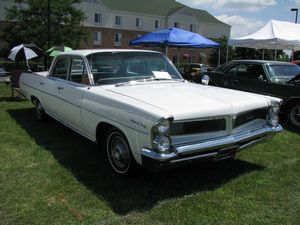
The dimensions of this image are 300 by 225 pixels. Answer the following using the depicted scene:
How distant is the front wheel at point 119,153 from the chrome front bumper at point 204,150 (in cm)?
49

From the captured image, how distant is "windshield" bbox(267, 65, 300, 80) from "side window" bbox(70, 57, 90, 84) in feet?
15.6

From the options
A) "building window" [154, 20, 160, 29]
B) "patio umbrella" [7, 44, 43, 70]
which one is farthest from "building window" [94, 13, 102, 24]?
"patio umbrella" [7, 44, 43, 70]

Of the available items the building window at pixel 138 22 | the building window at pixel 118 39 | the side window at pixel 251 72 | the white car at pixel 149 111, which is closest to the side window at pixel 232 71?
the side window at pixel 251 72

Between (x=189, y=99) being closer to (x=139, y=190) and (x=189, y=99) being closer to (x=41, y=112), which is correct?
(x=139, y=190)

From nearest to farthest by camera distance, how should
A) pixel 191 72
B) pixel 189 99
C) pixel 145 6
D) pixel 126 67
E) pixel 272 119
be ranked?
pixel 189 99 < pixel 272 119 < pixel 126 67 < pixel 191 72 < pixel 145 6

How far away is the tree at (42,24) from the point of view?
30.4 m

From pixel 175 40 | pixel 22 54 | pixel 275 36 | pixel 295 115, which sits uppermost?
pixel 275 36

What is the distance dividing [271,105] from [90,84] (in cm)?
243

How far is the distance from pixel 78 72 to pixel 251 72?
189 inches

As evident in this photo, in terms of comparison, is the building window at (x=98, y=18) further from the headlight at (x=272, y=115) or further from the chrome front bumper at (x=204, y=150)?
the chrome front bumper at (x=204, y=150)

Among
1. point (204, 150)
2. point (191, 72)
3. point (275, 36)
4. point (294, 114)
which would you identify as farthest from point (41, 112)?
point (275, 36)

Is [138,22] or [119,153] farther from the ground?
[138,22]

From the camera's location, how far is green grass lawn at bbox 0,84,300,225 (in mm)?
3365

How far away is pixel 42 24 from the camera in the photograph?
31141mm
